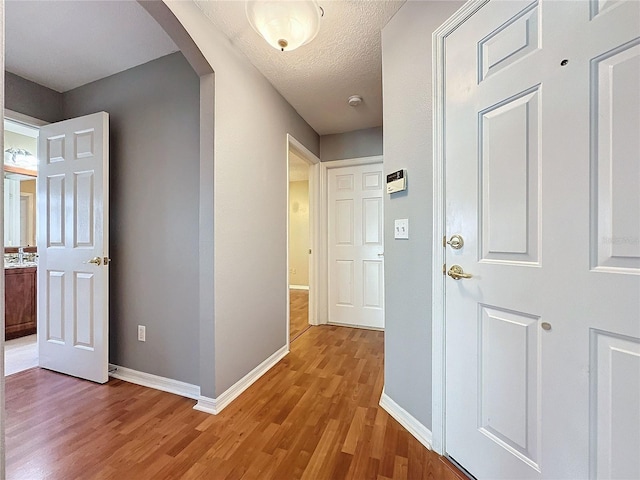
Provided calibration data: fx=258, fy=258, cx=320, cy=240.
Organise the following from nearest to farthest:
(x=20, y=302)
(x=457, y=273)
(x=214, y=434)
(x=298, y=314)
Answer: (x=457, y=273) < (x=214, y=434) < (x=20, y=302) < (x=298, y=314)

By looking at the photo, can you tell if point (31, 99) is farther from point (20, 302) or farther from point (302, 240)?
point (302, 240)

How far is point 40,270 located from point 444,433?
3199 millimetres

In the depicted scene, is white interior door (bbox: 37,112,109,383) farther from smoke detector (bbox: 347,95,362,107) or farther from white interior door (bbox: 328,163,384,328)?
white interior door (bbox: 328,163,384,328)

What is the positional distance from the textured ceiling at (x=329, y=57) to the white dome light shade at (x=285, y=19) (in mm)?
364

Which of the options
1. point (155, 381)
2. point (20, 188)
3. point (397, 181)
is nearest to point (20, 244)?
point (20, 188)

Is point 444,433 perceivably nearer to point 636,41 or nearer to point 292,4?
point 636,41

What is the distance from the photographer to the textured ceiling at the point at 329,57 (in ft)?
5.04

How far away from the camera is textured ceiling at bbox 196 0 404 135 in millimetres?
1537

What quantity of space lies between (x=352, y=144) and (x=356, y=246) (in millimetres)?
1269

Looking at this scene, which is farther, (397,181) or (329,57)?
(329,57)

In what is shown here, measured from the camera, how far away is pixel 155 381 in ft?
6.23

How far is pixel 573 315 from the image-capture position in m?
0.81

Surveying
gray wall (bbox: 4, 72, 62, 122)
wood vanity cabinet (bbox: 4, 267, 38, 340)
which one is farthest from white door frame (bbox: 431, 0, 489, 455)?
wood vanity cabinet (bbox: 4, 267, 38, 340)

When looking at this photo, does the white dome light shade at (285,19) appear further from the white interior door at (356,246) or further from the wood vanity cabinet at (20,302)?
the wood vanity cabinet at (20,302)
